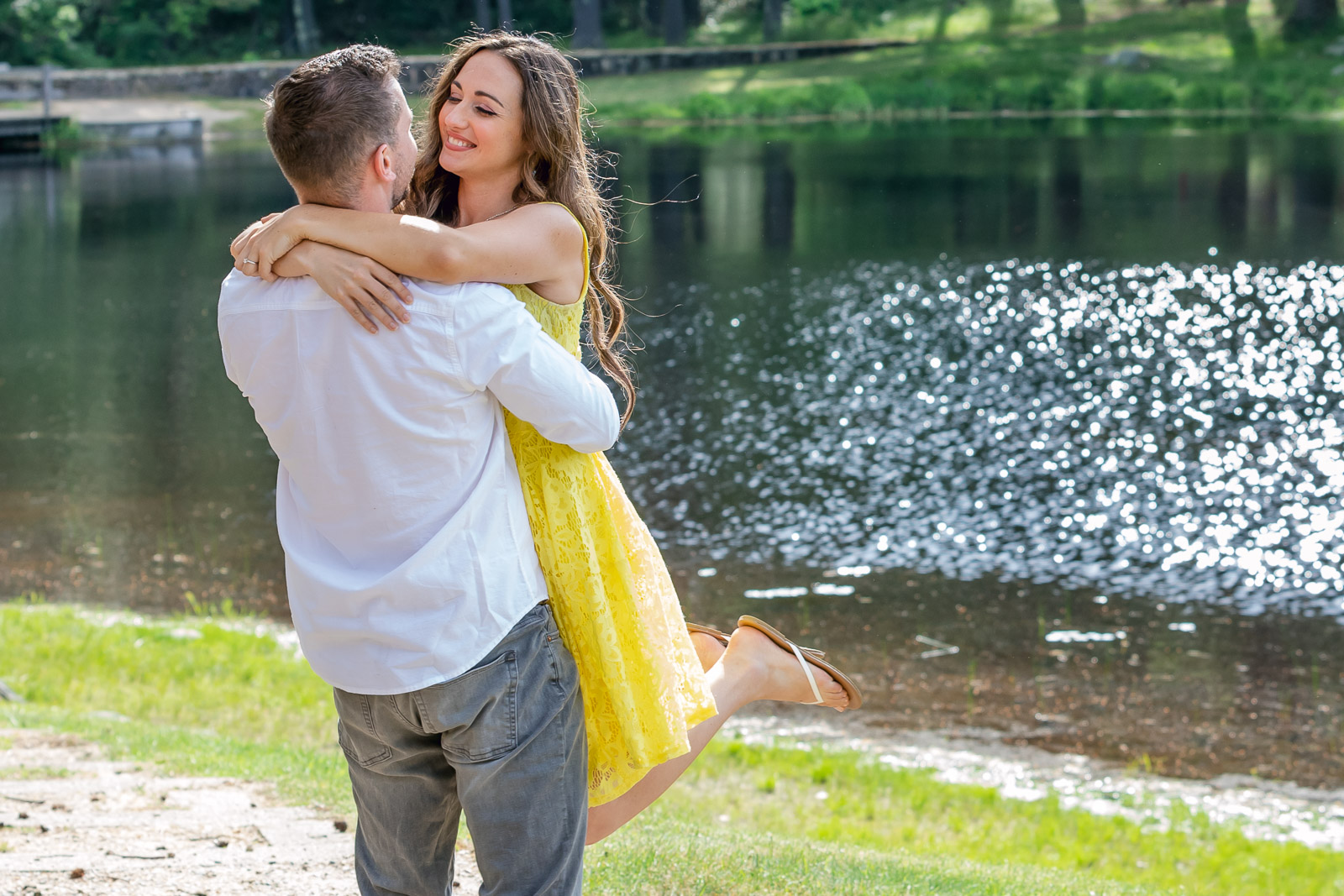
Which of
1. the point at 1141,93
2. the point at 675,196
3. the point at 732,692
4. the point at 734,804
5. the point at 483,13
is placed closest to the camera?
the point at 732,692

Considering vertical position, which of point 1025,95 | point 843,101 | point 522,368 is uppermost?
point 843,101

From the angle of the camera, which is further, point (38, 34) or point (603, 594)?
point (38, 34)

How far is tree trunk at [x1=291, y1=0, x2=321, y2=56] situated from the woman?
171ft

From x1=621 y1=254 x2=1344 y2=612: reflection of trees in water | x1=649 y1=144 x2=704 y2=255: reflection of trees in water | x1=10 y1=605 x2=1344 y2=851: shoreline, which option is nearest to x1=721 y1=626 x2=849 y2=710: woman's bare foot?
x1=10 y1=605 x2=1344 y2=851: shoreline

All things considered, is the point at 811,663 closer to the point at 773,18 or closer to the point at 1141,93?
the point at 1141,93

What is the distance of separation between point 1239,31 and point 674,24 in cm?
2059

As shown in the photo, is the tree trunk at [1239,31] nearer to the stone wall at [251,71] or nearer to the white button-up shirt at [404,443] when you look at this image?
the stone wall at [251,71]

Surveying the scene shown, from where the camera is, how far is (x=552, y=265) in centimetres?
243

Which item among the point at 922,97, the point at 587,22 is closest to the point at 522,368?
the point at 922,97

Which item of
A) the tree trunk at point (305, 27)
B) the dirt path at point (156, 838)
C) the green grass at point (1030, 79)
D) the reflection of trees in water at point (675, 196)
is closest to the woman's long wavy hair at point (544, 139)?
the dirt path at point (156, 838)

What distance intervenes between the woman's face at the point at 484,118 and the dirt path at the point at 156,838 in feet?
6.12

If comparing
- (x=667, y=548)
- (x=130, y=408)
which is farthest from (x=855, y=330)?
(x=130, y=408)

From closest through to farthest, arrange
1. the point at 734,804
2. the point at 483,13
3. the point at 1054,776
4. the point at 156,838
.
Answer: the point at 156,838, the point at 734,804, the point at 1054,776, the point at 483,13

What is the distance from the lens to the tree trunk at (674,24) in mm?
51875
